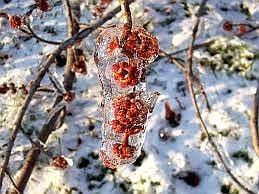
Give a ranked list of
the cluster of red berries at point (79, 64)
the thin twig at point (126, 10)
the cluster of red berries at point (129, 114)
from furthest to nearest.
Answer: the cluster of red berries at point (79, 64) < the cluster of red berries at point (129, 114) < the thin twig at point (126, 10)

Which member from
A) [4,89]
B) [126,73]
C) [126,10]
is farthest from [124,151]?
[4,89]

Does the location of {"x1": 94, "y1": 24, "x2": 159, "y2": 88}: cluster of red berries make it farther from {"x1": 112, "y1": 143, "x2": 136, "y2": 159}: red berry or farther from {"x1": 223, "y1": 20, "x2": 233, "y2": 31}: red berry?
{"x1": 223, "y1": 20, "x2": 233, "y2": 31}: red berry

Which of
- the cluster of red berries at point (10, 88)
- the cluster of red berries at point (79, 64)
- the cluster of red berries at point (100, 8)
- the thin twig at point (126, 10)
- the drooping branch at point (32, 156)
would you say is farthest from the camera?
the cluster of red berries at point (100, 8)

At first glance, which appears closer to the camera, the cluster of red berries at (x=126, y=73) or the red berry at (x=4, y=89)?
the cluster of red berries at (x=126, y=73)

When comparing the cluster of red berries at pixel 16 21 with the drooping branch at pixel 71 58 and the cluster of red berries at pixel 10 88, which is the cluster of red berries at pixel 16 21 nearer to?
the drooping branch at pixel 71 58

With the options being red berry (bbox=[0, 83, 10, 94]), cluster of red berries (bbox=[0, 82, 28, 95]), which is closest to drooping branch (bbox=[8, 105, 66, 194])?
cluster of red berries (bbox=[0, 82, 28, 95])

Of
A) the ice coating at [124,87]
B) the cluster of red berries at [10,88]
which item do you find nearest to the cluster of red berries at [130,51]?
the ice coating at [124,87]

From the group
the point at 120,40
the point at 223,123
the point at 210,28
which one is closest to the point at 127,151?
the point at 120,40

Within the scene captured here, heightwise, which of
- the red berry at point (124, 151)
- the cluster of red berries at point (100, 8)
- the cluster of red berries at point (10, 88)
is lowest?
the cluster of red berries at point (10, 88)
